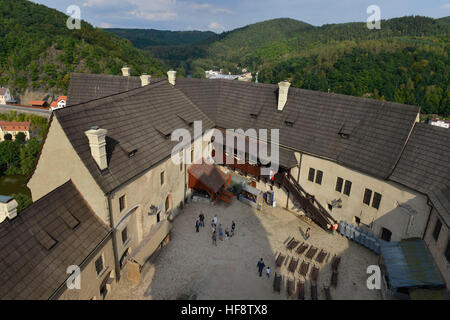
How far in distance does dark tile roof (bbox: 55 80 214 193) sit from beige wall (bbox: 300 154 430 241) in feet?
45.8

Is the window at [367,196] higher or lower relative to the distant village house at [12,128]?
higher

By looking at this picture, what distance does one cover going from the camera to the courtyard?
21703mm

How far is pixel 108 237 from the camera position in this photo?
20.1 m

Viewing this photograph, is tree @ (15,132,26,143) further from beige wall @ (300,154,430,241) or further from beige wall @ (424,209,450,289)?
beige wall @ (424,209,450,289)

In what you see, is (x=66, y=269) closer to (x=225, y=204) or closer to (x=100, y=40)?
(x=225, y=204)

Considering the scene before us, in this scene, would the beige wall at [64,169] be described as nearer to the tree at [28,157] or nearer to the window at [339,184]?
the window at [339,184]

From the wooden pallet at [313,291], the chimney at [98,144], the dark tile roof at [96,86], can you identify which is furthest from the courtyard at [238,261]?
the dark tile roof at [96,86]

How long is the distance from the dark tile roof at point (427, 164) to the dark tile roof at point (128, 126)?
19.6 meters

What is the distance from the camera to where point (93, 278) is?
62.2 ft

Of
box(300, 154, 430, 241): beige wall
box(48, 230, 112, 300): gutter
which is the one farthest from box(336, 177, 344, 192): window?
box(48, 230, 112, 300): gutter

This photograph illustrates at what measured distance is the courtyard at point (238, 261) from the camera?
2170 cm

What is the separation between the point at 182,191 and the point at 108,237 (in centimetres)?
1174

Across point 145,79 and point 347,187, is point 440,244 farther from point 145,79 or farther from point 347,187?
point 145,79

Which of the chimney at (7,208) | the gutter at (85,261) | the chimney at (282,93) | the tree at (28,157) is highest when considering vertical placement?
the chimney at (282,93)
